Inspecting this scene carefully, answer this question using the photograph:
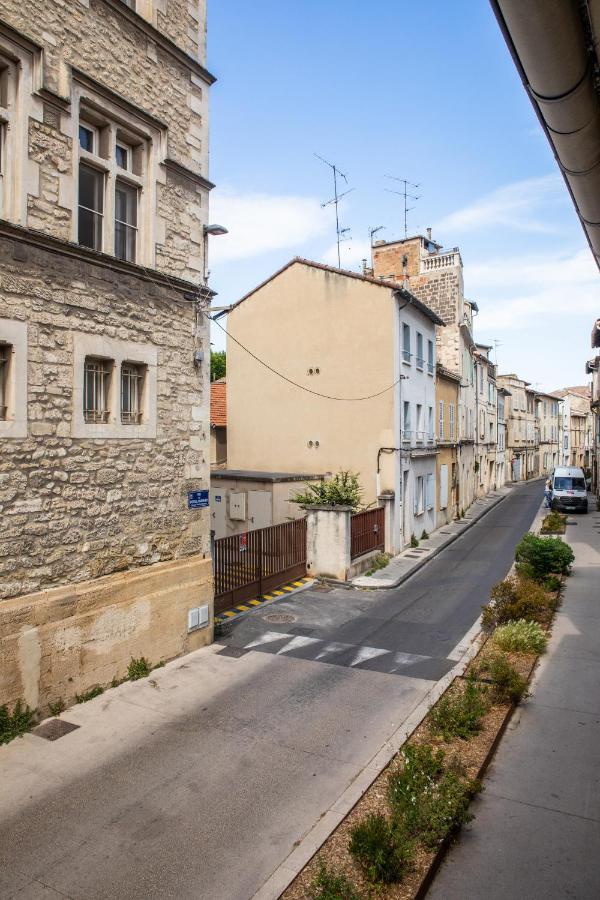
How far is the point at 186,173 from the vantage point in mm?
10320

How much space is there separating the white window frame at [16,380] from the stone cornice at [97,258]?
1083mm

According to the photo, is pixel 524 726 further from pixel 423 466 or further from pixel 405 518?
pixel 423 466

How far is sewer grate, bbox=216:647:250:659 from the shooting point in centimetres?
1057

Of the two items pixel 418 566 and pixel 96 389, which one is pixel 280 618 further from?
pixel 418 566

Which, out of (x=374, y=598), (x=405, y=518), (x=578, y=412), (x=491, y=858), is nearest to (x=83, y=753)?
(x=491, y=858)

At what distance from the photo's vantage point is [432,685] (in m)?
9.23

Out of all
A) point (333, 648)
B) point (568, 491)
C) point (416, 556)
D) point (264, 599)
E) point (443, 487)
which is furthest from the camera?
point (568, 491)

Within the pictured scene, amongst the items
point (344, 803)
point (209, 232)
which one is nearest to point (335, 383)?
point (209, 232)

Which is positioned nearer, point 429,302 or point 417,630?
point 417,630

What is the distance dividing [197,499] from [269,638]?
3220mm

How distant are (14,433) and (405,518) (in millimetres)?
16349

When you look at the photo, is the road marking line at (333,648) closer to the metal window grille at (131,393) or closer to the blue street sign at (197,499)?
the blue street sign at (197,499)

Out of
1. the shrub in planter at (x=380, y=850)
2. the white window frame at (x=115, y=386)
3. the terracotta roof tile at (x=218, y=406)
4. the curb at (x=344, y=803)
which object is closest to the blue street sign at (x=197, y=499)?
the white window frame at (x=115, y=386)

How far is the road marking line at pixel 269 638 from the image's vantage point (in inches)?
443
